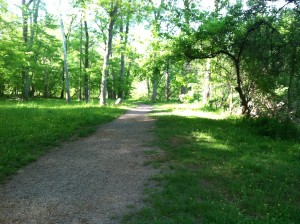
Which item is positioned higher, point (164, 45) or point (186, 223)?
point (164, 45)

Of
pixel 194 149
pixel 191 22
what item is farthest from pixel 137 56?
pixel 194 149

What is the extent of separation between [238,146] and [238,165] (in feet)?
7.26

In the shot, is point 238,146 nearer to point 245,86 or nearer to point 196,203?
point 196,203

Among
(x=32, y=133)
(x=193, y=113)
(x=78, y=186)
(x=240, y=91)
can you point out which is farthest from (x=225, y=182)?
(x=193, y=113)

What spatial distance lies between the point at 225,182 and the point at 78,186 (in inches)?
128

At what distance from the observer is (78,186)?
5.67 m

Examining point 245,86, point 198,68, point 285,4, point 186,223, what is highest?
point 285,4

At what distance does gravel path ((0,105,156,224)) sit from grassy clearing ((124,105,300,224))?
1.88ft

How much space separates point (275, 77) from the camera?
1196 cm

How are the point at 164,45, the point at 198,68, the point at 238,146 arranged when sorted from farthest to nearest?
the point at 198,68, the point at 164,45, the point at 238,146

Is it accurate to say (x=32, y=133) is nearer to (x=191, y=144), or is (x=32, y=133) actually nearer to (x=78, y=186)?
(x=78, y=186)

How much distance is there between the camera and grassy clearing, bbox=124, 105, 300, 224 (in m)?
4.48

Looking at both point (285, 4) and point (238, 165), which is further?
point (285, 4)

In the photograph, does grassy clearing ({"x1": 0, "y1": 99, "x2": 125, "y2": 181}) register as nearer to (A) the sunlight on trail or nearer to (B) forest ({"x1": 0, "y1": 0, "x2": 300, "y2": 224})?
(B) forest ({"x1": 0, "y1": 0, "x2": 300, "y2": 224})
